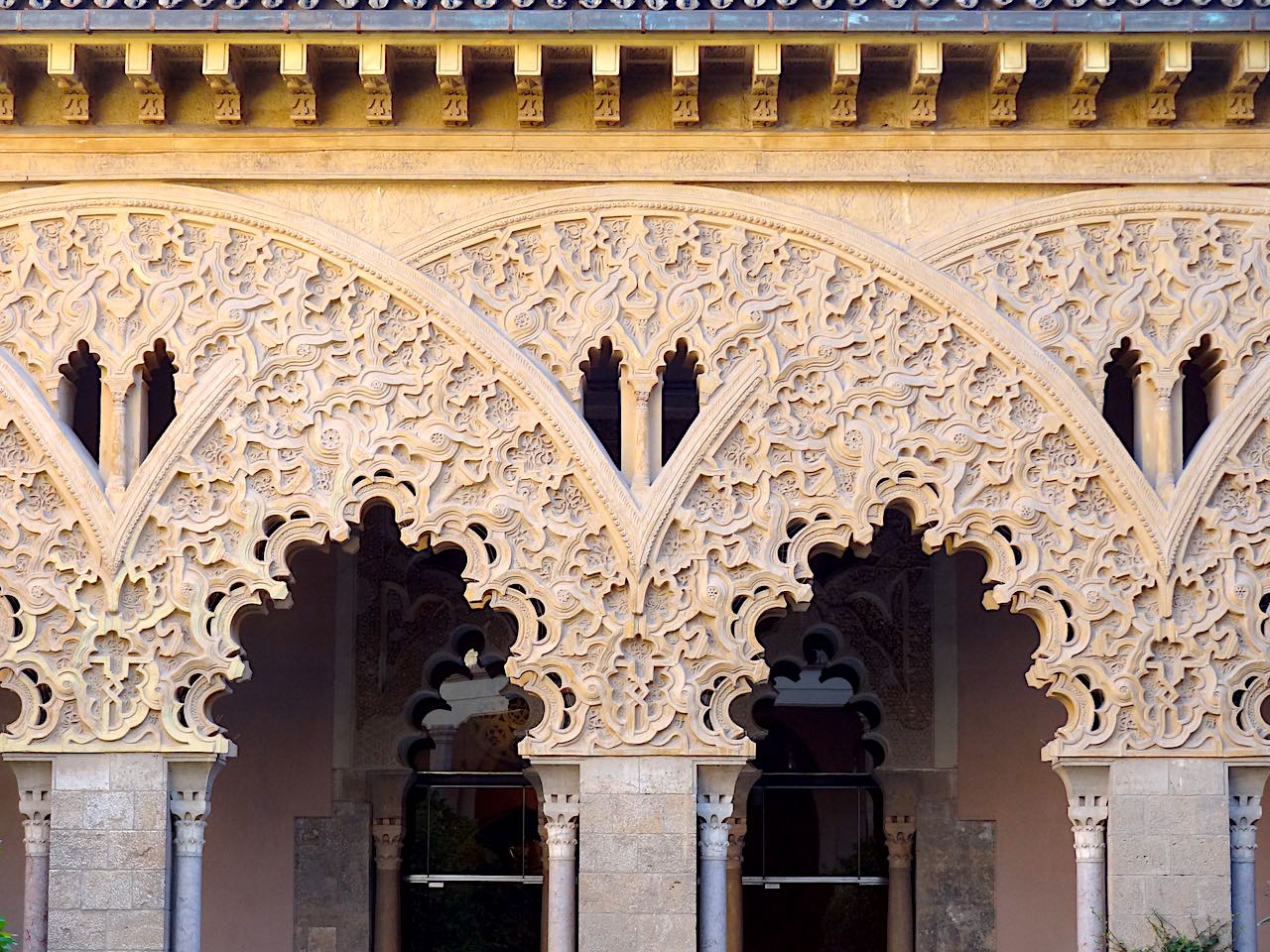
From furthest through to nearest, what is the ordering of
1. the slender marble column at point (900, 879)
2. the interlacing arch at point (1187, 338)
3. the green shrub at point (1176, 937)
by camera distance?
the slender marble column at point (900, 879), the interlacing arch at point (1187, 338), the green shrub at point (1176, 937)

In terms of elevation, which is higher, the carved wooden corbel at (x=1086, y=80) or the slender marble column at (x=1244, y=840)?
the carved wooden corbel at (x=1086, y=80)

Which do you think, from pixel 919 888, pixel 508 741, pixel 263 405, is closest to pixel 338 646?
pixel 508 741

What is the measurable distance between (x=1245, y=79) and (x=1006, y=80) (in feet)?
3.59

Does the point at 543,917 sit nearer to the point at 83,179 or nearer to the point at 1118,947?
the point at 1118,947

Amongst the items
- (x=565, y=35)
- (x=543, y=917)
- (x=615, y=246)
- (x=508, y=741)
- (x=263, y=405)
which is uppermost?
(x=565, y=35)

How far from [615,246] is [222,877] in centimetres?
465

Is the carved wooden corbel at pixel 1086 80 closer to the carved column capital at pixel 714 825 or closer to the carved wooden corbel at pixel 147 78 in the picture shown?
the carved column capital at pixel 714 825

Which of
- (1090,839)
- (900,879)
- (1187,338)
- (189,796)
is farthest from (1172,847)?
(189,796)

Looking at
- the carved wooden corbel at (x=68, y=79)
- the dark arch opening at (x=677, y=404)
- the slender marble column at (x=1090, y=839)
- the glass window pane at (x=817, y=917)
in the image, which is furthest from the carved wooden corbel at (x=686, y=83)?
the glass window pane at (x=817, y=917)

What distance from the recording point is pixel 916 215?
9.43m

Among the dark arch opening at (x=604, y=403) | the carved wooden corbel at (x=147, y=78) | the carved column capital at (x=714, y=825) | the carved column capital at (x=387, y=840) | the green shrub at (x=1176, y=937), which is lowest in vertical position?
the green shrub at (x=1176, y=937)

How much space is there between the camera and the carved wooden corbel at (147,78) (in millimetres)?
9055

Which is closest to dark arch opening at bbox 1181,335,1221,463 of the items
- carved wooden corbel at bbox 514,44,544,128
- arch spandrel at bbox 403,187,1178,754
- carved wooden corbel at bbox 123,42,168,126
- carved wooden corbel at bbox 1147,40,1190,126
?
arch spandrel at bbox 403,187,1178,754

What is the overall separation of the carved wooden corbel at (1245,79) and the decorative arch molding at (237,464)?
3.40 metres
